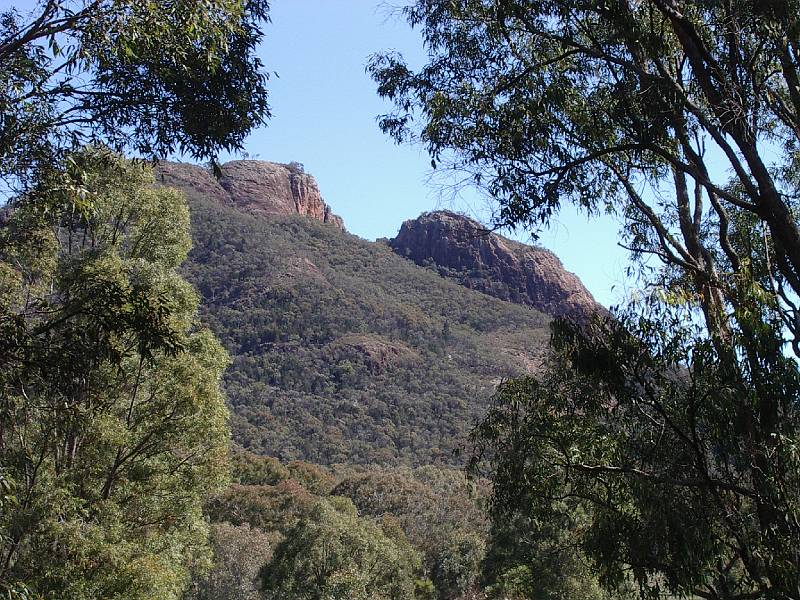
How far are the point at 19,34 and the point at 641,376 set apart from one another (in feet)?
16.2

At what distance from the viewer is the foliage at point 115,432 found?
26.1 feet

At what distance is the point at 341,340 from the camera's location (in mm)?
74562

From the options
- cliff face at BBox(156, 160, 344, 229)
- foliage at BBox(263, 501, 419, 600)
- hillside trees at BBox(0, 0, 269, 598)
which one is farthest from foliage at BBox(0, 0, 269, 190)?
cliff face at BBox(156, 160, 344, 229)

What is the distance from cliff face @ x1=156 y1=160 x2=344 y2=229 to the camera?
321 ft

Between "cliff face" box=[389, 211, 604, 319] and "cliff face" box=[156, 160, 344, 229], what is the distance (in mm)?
15287

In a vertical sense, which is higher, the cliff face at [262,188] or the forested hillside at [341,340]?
the cliff face at [262,188]

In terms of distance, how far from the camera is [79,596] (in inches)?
311

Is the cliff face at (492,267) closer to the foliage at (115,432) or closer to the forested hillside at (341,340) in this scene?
the forested hillside at (341,340)

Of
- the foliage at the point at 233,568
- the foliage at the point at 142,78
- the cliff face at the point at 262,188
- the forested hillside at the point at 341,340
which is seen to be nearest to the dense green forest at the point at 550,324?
the foliage at the point at 142,78

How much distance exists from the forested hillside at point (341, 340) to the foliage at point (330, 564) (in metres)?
30.5

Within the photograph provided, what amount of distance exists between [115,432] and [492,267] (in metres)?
99.4

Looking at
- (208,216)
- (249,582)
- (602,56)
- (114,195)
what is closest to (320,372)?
(208,216)

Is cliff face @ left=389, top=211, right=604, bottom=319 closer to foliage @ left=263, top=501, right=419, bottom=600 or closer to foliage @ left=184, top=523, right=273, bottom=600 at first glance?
foliage @ left=184, top=523, right=273, bottom=600

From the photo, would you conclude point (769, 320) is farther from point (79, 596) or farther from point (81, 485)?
point (81, 485)
